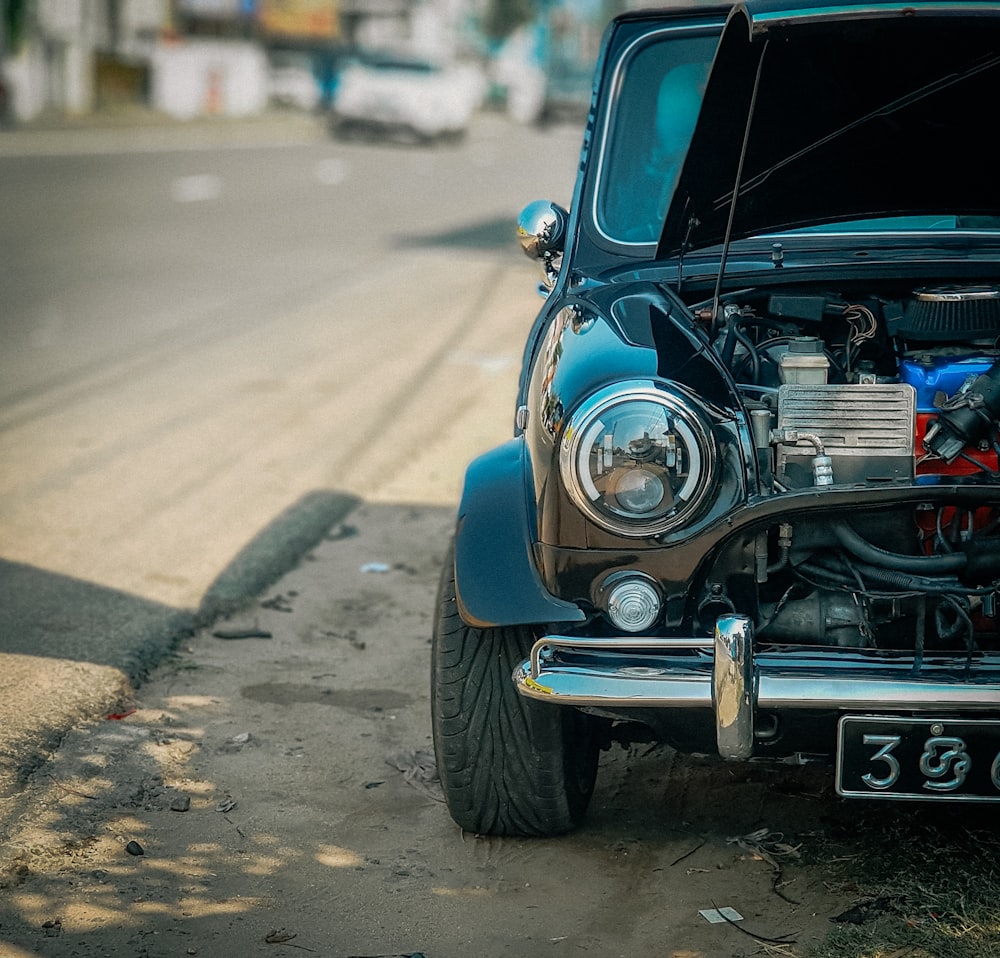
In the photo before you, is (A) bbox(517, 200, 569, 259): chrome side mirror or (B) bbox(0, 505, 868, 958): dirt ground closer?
(B) bbox(0, 505, 868, 958): dirt ground

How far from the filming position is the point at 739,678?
98.8 inches

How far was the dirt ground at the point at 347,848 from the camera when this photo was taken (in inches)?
107

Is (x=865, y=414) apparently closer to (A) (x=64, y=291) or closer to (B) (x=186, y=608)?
(B) (x=186, y=608)

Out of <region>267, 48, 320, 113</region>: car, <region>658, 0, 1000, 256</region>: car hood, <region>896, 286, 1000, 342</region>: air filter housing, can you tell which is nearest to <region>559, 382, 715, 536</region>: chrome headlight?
<region>658, 0, 1000, 256</region>: car hood

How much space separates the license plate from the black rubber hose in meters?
0.30

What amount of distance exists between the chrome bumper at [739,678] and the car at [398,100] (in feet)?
85.1

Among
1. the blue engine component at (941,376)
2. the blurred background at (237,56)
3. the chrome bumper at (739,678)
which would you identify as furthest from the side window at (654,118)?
the blurred background at (237,56)

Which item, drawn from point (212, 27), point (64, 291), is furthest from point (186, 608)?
point (212, 27)

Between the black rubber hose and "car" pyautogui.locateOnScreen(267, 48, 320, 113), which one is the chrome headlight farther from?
"car" pyautogui.locateOnScreen(267, 48, 320, 113)

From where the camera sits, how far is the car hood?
3.17 m

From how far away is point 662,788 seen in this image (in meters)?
3.37

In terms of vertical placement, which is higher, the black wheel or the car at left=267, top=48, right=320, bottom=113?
the car at left=267, top=48, right=320, bottom=113

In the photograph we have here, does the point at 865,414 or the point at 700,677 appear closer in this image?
the point at 700,677

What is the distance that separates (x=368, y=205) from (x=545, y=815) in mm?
14276
